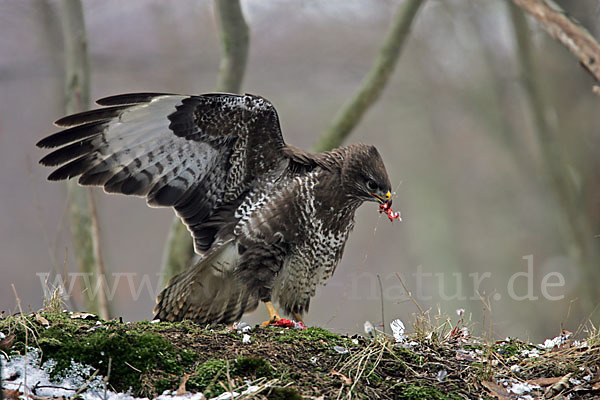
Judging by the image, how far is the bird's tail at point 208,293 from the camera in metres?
4.44

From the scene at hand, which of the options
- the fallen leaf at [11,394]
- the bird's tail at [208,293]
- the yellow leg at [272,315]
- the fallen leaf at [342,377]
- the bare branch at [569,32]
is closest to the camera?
the fallen leaf at [11,394]

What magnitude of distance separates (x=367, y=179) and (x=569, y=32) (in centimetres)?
240

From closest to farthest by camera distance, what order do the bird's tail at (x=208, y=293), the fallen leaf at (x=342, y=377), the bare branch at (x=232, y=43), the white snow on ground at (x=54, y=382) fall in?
the white snow on ground at (x=54, y=382) < the fallen leaf at (x=342, y=377) < the bird's tail at (x=208, y=293) < the bare branch at (x=232, y=43)

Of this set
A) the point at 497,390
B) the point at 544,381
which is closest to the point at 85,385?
the point at 497,390

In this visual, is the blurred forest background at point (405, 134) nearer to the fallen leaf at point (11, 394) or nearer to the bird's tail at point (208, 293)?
the bird's tail at point (208, 293)

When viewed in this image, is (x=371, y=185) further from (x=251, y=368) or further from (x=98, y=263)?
(x=98, y=263)

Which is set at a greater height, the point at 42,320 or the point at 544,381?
the point at 544,381

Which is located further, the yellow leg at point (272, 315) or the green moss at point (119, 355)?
the yellow leg at point (272, 315)

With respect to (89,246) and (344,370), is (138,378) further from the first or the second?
(89,246)

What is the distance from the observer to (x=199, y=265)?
14.6 feet

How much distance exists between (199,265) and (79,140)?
3.99 feet

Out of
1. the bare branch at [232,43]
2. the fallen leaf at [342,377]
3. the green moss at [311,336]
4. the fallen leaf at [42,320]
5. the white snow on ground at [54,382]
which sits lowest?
the white snow on ground at [54,382]

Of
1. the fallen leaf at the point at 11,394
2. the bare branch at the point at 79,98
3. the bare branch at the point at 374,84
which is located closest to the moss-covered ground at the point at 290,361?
the fallen leaf at the point at 11,394

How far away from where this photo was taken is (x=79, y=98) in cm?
609
